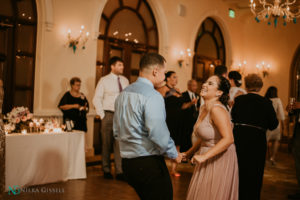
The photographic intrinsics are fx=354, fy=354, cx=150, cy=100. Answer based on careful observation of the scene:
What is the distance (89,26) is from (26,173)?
3503mm

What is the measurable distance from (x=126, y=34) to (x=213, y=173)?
5986 millimetres

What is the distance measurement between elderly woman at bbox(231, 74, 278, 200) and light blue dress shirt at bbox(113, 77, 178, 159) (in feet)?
4.87

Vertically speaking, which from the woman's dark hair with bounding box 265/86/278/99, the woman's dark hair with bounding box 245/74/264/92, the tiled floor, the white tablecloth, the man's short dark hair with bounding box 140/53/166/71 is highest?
the man's short dark hair with bounding box 140/53/166/71

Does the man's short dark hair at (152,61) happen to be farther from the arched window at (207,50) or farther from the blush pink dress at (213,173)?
the arched window at (207,50)

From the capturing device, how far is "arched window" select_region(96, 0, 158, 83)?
7637 mm

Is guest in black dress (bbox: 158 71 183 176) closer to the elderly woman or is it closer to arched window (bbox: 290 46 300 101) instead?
the elderly woman

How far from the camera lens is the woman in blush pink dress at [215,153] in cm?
261

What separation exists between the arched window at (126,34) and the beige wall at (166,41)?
0.28 m

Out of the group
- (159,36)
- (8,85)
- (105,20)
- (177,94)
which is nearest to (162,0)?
(159,36)

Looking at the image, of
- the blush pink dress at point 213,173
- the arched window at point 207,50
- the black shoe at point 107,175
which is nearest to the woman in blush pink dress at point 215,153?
the blush pink dress at point 213,173

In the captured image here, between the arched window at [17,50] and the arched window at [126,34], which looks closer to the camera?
the arched window at [17,50]

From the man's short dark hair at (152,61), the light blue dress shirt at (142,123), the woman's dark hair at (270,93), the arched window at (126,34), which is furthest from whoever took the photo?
the arched window at (126,34)

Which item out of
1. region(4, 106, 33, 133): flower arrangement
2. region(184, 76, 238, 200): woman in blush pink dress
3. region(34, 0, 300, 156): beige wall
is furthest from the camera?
region(34, 0, 300, 156): beige wall

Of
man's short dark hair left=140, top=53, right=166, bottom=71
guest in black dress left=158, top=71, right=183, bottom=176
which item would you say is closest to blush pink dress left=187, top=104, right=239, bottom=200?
man's short dark hair left=140, top=53, right=166, bottom=71
